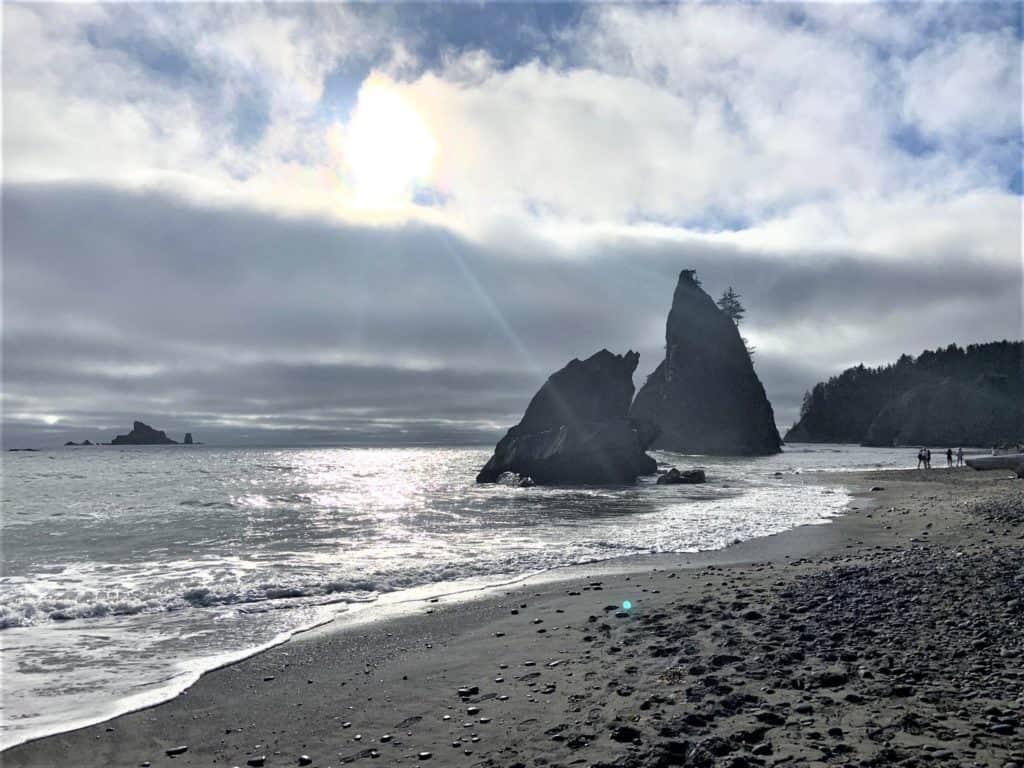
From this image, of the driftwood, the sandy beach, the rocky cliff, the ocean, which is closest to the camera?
the sandy beach

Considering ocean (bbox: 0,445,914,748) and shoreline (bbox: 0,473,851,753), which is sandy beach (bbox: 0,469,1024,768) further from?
ocean (bbox: 0,445,914,748)

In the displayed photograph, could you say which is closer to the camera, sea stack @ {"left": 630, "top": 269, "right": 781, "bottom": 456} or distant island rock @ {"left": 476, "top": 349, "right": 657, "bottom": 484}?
distant island rock @ {"left": 476, "top": 349, "right": 657, "bottom": 484}

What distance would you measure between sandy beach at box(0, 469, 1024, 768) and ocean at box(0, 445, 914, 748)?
1.30 m

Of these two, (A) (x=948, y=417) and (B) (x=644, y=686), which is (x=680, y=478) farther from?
(A) (x=948, y=417)

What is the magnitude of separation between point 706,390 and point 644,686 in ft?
498

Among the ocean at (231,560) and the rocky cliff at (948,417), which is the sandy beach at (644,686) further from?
the rocky cliff at (948,417)

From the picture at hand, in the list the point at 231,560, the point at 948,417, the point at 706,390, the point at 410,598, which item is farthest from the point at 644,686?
the point at 948,417

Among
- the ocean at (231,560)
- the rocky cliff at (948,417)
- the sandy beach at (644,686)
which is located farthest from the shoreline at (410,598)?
the rocky cliff at (948,417)

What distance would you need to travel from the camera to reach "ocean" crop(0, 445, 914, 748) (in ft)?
29.8

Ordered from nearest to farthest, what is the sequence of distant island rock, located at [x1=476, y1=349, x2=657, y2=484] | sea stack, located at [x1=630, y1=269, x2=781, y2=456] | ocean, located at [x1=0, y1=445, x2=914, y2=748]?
ocean, located at [x1=0, y1=445, x2=914, y2=748]
distant island rock, located at [x1=476, y1=349, x2=657, y2=484]
sea stack, located at [x1=630, y1=269, x2=781, y2=456]

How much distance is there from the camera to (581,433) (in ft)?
171

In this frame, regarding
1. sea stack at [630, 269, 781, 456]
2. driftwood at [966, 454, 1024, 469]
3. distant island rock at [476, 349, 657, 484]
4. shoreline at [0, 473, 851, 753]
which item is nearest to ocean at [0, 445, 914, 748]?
shoreline at [0, 473, 851, 753]

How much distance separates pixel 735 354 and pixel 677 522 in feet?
467

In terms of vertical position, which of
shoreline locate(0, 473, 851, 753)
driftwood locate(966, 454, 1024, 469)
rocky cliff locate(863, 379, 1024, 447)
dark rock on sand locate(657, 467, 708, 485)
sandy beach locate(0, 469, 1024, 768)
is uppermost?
rocky cliff locate(863, 379, 1024, 447)
